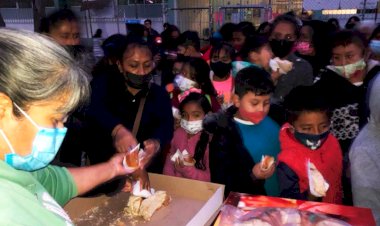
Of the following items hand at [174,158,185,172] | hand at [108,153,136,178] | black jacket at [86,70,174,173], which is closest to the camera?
hand at [108,153,136,178]

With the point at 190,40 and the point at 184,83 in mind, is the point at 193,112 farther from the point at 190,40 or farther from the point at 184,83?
the point at 190,40

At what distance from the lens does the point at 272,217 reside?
133cm

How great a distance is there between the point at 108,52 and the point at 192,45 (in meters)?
1.72

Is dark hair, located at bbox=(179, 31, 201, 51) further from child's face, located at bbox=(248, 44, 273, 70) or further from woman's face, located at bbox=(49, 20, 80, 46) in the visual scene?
woman's face, located at bbox=(49, 20, 80, 46)

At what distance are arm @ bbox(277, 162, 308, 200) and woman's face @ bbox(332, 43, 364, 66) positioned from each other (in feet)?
4.18

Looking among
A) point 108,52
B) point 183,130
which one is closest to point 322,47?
point 183,130

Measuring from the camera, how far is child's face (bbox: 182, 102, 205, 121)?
114 inches

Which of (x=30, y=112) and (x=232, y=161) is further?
(x=232, y=161)

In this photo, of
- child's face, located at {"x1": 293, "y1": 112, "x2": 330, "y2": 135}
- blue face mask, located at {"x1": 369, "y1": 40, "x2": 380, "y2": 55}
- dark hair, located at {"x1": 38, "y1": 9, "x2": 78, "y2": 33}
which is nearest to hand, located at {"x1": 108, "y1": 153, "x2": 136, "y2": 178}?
child's face, located at {"x1": 293, "y1": 112, "x2": 330, "y2": 135}

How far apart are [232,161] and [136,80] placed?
908 millimetres

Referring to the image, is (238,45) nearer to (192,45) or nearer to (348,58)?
(192,45)

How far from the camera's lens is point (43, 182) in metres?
1.45

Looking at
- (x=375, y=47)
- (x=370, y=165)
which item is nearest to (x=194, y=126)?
(x=370, y=165)

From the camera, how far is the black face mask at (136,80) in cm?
255
